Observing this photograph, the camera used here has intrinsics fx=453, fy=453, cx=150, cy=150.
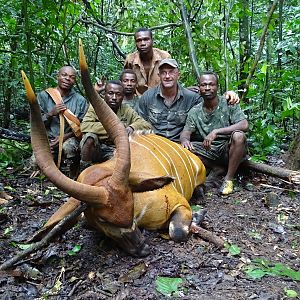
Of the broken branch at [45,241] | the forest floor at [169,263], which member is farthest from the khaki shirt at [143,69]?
the broken branch at [45,241]

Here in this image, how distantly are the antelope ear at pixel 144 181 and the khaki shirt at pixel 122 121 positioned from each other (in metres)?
2.09

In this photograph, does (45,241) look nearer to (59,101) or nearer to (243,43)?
(59,101)

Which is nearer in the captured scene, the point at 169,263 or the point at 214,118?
the point at 169,263

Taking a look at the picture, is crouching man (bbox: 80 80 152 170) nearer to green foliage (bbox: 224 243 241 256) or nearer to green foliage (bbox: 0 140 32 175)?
green foliage (bbox: 0 140 32 175)

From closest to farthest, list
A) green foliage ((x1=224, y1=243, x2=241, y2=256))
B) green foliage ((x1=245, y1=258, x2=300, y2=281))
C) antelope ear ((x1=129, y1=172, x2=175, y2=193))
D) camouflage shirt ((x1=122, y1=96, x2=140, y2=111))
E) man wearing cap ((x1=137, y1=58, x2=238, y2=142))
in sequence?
green foliage ((x1=245, y1=258, x2=300, y2=281))
antelope ear ((x1=129, y1=172, x2=175, y2=193))
green foliage ((x1=224, y1=243, x2=241, y2=256))
man wearing cap ((x1=137, y1=58, x2=238, y2=142))
camouflage shirt ((x1=122, y1=96, x2=140, y2=111))

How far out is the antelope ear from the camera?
369 cm

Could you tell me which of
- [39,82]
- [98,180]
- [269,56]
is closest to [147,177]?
[98,180]

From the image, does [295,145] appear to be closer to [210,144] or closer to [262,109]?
[210,144]

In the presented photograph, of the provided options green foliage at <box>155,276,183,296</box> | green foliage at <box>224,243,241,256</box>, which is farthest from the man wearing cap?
green foliage at <box>155,276,183,296</box>

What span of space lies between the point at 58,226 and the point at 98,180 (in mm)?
474

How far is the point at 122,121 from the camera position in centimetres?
590

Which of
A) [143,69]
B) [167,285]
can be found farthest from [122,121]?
[167,285]

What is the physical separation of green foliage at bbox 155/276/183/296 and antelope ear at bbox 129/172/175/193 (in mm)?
733

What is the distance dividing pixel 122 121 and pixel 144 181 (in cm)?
232
